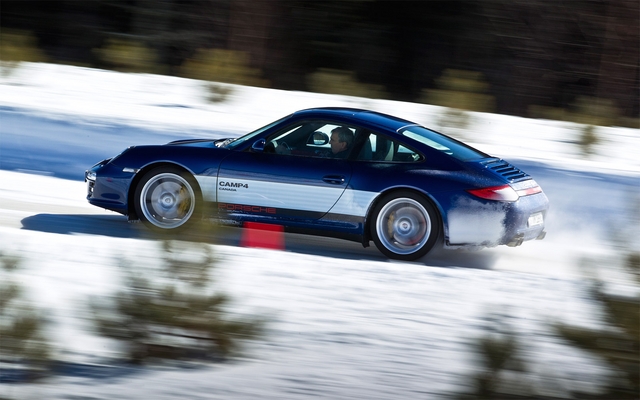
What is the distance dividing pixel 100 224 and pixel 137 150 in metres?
1.04

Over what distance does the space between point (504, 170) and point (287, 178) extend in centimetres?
198

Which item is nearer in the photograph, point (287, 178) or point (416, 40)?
point (287, 178)

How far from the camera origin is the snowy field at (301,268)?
4684 millimetres

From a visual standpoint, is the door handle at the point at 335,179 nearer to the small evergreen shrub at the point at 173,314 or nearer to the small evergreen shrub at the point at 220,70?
the small evergreen shrub at the point at 173,314

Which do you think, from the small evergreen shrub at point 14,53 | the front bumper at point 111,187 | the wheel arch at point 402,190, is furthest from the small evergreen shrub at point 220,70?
the wheel arch at point 402,190

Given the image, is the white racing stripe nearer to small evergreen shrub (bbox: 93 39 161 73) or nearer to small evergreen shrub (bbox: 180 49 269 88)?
small evergreen shrub (bbox: 180 49 269 88)

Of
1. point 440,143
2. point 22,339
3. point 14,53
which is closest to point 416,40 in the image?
point 14,53

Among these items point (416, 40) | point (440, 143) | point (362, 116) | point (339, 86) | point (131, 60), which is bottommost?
point (440, 143)

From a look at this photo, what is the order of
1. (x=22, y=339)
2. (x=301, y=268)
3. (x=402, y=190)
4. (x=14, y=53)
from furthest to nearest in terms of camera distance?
(x=14, y=53) < (x=402, y=190) < (x=301, y=268) < (x=22, y=339)

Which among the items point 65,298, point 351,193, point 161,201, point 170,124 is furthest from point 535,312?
point 170,124

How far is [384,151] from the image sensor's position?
7.81 m

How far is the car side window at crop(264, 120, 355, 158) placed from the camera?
26.0ft

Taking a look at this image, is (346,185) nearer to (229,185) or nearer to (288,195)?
(288,195)

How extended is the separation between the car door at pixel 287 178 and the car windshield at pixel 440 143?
69 cm
